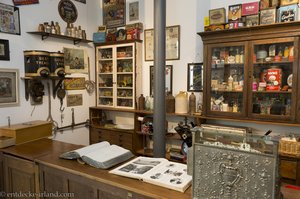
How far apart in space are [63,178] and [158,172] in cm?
77

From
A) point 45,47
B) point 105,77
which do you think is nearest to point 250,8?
point 105,77

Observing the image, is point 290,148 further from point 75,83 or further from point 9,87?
point 9,87

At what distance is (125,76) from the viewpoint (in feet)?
12.6

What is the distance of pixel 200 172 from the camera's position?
4.01 ft

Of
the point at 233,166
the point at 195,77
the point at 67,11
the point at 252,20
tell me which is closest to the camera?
the point at 233,166

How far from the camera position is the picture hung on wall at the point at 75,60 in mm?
3596

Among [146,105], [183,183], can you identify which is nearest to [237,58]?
[146,105]

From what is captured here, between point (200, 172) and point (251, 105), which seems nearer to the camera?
point (200, 172)

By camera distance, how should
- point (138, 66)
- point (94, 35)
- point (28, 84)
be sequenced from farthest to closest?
point (94, 35)
point (138, 66)
point (28, 84)

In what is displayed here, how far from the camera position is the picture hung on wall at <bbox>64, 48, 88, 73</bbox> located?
360cm

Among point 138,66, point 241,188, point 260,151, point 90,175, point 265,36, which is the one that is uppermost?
point 265,36

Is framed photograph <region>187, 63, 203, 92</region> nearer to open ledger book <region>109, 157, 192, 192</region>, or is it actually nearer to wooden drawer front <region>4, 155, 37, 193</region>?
open ledger book <region>109, 157, 192, 192</region>

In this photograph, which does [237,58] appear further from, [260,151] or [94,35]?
[94,35]

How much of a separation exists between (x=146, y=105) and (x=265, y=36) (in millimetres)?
1875
